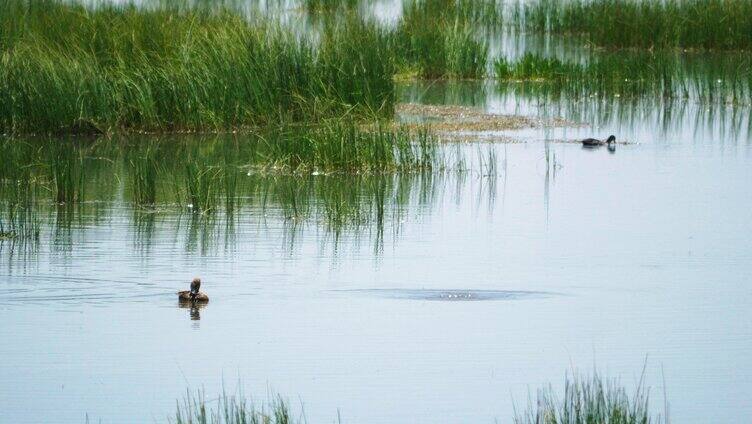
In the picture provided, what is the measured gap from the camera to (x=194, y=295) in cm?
1012

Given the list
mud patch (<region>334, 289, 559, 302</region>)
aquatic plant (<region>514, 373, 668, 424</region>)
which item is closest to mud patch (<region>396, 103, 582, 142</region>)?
mud patch (<region>334, 289, 559, 302</region>)

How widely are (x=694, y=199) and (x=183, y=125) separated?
6.88 metres

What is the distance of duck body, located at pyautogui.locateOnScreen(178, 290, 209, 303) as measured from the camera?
33.2 feet

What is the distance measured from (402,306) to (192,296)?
1354mm

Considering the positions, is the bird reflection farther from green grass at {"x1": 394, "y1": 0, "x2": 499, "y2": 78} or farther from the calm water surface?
green grass at {"x1": 394, "y1": 0, "x2": 499, "y2": 78}

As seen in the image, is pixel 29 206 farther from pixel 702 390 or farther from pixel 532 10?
pixel 532 10

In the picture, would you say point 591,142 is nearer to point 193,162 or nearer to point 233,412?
point 193,162

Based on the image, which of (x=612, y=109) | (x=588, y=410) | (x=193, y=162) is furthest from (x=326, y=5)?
(x=588, y=410)

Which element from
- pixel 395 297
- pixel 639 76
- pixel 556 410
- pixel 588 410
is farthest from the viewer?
pixel 639 76

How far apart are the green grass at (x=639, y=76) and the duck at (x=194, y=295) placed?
13976mm

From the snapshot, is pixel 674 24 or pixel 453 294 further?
pixel 674 24

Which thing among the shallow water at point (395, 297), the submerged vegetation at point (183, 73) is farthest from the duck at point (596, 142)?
the submerged vegetation at point (183, 73)

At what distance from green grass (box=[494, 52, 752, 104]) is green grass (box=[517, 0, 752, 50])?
1867 millimetres

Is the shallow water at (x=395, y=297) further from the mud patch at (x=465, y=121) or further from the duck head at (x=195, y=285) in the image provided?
the mud patch at (x=465, y=121)
